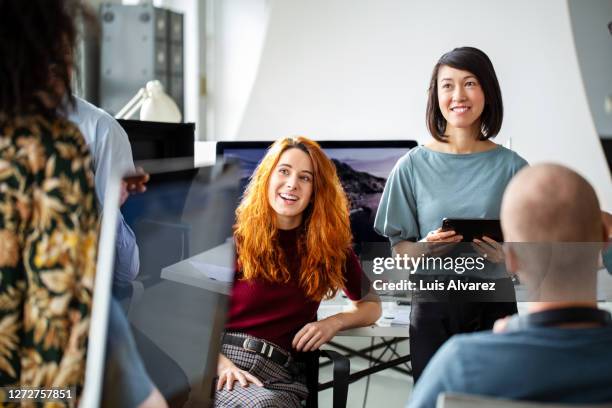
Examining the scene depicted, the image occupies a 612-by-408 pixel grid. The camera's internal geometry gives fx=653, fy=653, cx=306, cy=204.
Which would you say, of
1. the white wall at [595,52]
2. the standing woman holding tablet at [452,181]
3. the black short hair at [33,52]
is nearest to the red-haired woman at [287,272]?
the standing woman holding tablet at [452,181]

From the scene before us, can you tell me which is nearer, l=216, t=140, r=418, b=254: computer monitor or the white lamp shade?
l=216, t=140, r=418, b=254: computer monitor

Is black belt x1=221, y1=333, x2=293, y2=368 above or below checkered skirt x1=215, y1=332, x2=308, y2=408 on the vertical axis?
above

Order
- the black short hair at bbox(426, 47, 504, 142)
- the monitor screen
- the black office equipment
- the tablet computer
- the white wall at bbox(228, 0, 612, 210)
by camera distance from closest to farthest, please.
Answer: the monitor screen < the tablet computer < the black short hair at bbox(426, 47, 504, 142) < the black office equipment < the white wall at bbox(228, 0, 612, 210)

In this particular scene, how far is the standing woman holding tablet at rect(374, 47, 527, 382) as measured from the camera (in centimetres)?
168

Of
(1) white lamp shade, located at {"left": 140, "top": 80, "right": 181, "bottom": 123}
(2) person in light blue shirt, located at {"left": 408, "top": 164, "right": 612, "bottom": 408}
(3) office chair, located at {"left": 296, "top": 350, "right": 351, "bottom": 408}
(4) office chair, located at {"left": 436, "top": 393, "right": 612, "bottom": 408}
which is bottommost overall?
(3) office chair, located at {"left": 296, "top": 350, "right": 351, "bottom": 408}

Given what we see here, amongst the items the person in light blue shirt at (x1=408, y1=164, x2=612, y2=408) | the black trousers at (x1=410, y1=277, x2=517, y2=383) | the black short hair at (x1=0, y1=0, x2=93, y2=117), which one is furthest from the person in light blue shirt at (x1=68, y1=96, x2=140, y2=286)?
the person in light blue shirt at (x1=408, y1=164, x2=612, y2=408)

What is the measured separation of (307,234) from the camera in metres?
1.94

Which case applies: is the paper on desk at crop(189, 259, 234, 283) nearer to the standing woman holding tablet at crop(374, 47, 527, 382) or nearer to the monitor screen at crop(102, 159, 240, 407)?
the monitor screen at crop(102, 159, 240, 407)

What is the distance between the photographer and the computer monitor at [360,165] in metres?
2.64

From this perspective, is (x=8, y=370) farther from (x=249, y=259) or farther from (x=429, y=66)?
(x=429, y=66)

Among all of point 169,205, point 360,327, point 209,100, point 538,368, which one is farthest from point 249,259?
point 209,100

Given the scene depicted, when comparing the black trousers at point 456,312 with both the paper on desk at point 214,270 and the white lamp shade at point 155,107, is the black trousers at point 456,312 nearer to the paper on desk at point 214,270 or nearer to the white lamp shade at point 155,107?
the paper on desk at point 214,270

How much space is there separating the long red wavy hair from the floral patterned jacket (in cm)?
103

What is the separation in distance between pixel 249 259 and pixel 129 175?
3.34ft
